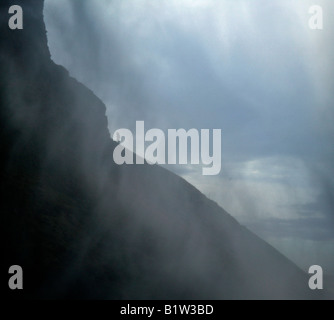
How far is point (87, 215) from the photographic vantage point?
35.7 meters

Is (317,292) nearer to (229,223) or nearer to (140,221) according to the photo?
(229,223)

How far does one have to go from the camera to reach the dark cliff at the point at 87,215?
27.9m

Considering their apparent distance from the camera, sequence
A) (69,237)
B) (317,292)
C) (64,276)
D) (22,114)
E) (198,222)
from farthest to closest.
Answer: (317,292) < (198,222) < (22,114) < (69,237) < (64,276)

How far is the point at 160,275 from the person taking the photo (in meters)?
34.4

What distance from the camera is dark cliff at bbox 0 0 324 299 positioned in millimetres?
27906

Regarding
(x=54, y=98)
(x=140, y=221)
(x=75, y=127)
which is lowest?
(x=140, y=221)

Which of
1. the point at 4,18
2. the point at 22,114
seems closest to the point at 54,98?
the point at 22,114

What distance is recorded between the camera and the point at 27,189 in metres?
31.5

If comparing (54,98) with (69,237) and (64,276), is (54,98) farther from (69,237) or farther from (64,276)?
(64,276)

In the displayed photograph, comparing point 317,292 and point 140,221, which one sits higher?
point 140,221

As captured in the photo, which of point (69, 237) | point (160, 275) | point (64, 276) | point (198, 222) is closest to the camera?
point (64, 276)

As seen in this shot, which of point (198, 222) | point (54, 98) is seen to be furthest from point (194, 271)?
point (54, 98)
